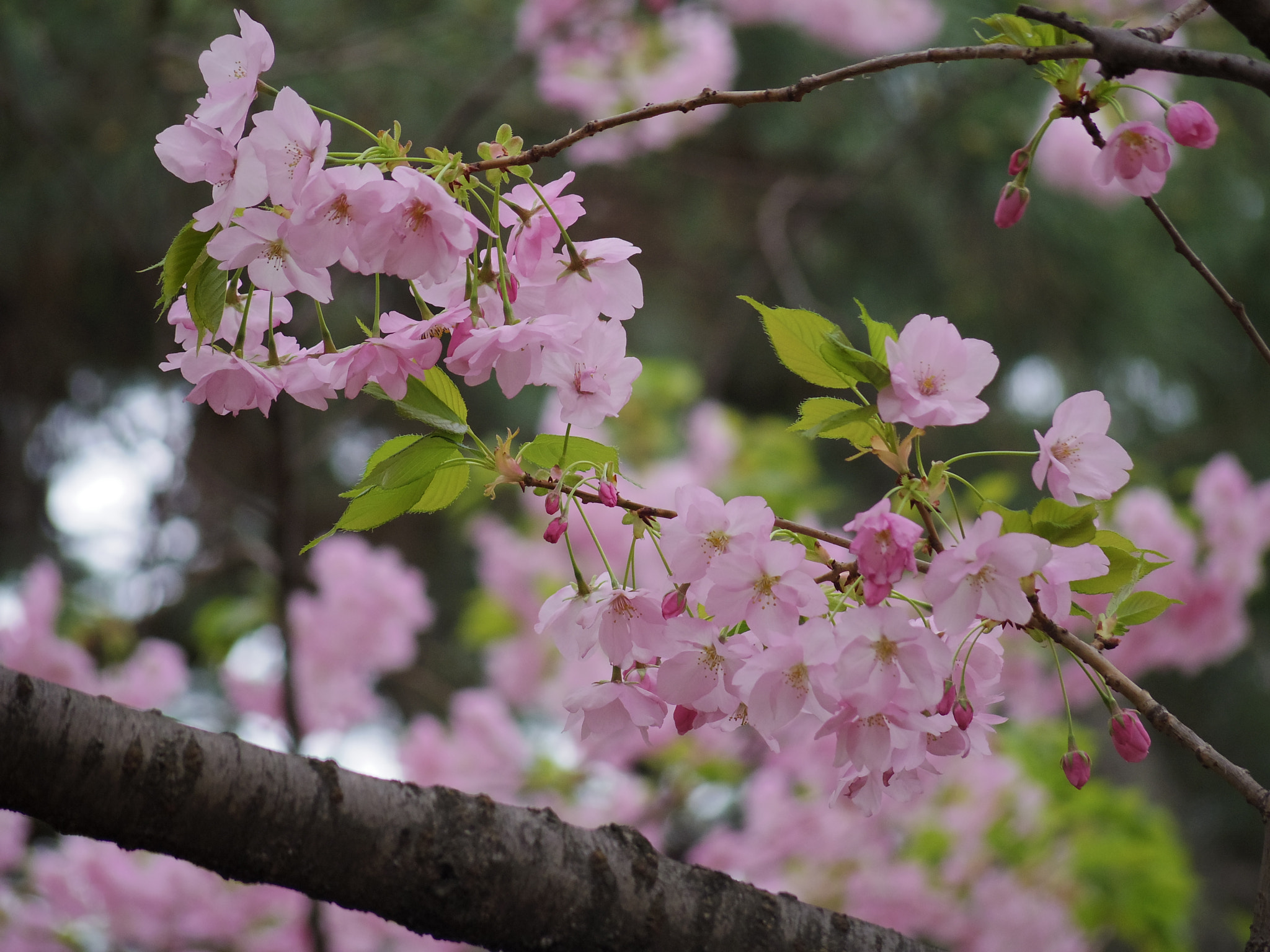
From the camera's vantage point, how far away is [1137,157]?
0.59 meters

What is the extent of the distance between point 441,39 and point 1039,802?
291 cm

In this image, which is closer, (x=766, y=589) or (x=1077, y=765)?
(x=766, y=589)

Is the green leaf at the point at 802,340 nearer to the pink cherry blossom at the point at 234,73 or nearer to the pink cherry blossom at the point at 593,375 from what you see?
the pink cherry blossom at the point at 593,375

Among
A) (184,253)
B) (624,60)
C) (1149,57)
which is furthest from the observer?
(624,60)

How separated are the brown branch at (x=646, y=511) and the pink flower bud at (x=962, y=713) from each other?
0.36ft

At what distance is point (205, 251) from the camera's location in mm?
568

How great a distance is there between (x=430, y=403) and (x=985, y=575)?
0.33 metres

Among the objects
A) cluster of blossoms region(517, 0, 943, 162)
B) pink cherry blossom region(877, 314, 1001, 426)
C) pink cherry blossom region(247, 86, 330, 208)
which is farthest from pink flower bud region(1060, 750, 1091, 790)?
cluster of blossoms region(517, 0, 943, 162)

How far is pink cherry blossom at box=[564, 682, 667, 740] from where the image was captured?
64 centimetres

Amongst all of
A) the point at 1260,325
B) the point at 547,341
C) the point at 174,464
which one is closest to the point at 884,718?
the point at 547,341

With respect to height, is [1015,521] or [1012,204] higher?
[1012,204]

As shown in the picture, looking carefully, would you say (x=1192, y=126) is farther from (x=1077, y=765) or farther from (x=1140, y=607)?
(x=1077, y=765)

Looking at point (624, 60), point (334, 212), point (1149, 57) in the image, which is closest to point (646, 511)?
point (334, 212)

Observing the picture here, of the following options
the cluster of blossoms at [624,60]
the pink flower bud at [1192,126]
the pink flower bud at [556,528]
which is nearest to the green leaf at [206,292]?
the pink flower bud at [556,528]
